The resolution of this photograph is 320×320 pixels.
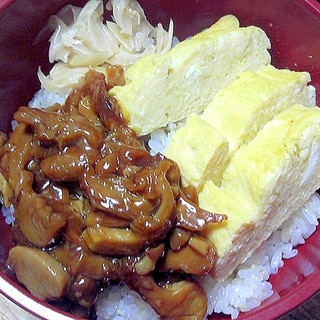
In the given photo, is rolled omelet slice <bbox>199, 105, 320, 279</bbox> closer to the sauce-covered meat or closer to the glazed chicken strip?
the sauce-covered meat

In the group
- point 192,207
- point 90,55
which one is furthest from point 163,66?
point 192,207

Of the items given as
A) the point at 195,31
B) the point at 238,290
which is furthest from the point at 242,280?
the point at 195,31

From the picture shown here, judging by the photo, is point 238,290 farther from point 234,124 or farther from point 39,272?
point 39,272

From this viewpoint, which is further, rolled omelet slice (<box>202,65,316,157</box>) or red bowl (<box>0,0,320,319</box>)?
red bowl (<box>0,0,320,319</box>)

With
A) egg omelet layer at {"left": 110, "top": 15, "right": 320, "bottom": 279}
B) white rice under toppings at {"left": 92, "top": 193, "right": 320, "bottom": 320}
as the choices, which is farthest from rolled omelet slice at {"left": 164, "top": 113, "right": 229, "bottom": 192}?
white rice under toppings at {"left": 92, "top": 193, "right": 320, "bottom": 320}

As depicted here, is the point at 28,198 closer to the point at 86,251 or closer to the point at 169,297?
the point at 86,251

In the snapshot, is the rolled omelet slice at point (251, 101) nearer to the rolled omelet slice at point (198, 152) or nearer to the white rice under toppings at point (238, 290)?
the rolled omelet slice at point (198, 152)
